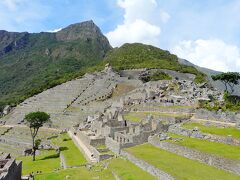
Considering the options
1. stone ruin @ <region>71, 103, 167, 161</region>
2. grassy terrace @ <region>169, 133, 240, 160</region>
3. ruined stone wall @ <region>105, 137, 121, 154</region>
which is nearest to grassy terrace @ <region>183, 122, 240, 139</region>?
grassy terrace @ <region>169, 133, 240, 160</region>

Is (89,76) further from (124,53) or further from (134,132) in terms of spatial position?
(134,132)

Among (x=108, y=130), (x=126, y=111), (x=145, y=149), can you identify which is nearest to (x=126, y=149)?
(x=145, y=149)

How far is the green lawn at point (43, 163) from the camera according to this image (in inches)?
1489

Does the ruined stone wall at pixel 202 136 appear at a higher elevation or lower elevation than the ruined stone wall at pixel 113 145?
higher

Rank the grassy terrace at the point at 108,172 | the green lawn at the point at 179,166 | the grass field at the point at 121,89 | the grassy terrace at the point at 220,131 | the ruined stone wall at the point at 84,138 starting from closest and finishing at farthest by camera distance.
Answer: the green lawn at the point at 179,166
the grassy terrace at the point at 108,172
the grassy terrace at the point at 220,131
the ruined stone wall at the point at 84,138
the grass field at the point at 121,89

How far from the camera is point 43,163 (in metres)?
41.6

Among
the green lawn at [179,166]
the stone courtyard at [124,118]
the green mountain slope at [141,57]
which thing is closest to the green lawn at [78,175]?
the stone courtyard at [124,118]

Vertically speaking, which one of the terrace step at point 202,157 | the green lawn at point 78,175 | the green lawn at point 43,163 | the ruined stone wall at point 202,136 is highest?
the ruined stone wall at point 202,136

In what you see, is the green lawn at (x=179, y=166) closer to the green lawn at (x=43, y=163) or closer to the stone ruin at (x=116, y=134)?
the stone ruin at (x=116, y=134)

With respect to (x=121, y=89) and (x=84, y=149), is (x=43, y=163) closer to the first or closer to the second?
(x=84, y=149)

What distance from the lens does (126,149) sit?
32719 mm

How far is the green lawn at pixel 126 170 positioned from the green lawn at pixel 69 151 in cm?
573

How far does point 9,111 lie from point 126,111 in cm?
4273

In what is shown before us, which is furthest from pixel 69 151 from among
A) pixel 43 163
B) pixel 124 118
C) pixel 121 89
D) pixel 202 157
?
pixel 121 89
